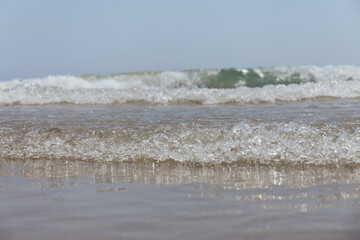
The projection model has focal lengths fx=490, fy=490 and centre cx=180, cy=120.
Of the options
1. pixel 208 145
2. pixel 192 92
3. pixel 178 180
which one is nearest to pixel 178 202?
pixel 178 180

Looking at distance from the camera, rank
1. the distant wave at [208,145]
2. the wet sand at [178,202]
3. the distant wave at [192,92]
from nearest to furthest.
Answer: the wet sand at [178,202]
the distant wave at [208,145]
the distant wave at [192,92]

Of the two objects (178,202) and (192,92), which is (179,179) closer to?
(178,202)

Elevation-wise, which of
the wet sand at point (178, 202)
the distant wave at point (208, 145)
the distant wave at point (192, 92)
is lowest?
the wet sand at point (178, 202)

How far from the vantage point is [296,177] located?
248 cm

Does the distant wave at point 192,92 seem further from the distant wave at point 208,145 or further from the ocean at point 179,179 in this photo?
the distant wave at point 208,145

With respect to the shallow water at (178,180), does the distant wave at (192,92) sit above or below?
above

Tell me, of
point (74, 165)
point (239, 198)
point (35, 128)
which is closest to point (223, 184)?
point (239, 198)

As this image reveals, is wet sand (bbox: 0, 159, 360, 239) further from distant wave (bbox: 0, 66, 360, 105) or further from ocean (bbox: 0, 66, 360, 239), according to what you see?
distant wave (bbox: 0, 66, 360, 105)

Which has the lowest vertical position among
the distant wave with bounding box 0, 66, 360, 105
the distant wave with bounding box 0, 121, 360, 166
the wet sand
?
the wet sand

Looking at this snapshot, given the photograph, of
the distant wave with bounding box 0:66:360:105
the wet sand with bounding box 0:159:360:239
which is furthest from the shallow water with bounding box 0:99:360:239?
the distant wave with bounding box 0:66:360:105

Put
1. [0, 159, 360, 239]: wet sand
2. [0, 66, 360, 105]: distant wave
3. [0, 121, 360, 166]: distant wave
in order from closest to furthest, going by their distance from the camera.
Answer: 1. [0, 159, 360, 239]: wet sand
2. [0, 121, 360, 166]: distant wave
3. [0, 66, 360, 105]: distant wave

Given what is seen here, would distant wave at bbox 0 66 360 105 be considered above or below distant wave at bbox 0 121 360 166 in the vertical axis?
above

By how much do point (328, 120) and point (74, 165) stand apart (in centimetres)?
187

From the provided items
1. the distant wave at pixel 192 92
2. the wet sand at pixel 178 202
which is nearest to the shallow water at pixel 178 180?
the wet sand at pixel 178 202
